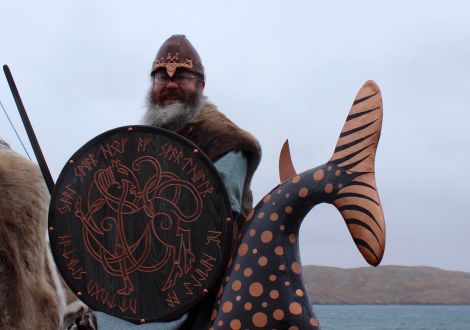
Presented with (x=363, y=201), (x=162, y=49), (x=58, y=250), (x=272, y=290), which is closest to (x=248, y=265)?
(x=272, y=290)

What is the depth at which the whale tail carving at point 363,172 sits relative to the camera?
Answer: 286 centimetres

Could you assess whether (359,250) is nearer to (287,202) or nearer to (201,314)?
(287,202)

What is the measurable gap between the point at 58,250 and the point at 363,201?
126 cm

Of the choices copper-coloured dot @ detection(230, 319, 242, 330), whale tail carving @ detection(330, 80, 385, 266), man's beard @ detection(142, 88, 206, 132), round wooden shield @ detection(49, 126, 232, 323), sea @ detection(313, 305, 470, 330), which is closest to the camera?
whale tail carving @ detection(330, 80, 385, 266)

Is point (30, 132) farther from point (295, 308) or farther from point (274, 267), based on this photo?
point (295, 308)

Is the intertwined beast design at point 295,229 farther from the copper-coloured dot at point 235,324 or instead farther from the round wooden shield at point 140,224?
the round wooden shield at point 140,224

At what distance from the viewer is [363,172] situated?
2.94m

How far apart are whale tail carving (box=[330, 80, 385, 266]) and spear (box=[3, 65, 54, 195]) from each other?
1331mm

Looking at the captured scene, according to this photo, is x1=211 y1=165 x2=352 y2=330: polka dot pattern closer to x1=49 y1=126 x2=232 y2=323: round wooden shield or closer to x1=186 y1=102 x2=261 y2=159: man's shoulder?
x1=49 y1=126 x2=232 y2=323: round wooden shield

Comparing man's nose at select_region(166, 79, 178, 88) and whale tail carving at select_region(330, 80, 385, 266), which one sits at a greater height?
man's nose at select_region(166, 79, 178, 88)

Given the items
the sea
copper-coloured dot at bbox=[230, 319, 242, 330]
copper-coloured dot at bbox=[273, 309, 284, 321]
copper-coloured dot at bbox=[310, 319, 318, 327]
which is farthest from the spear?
the sea

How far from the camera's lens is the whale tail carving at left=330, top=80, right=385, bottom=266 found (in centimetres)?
286

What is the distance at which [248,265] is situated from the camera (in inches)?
120

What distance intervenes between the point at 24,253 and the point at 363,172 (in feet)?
7.67
